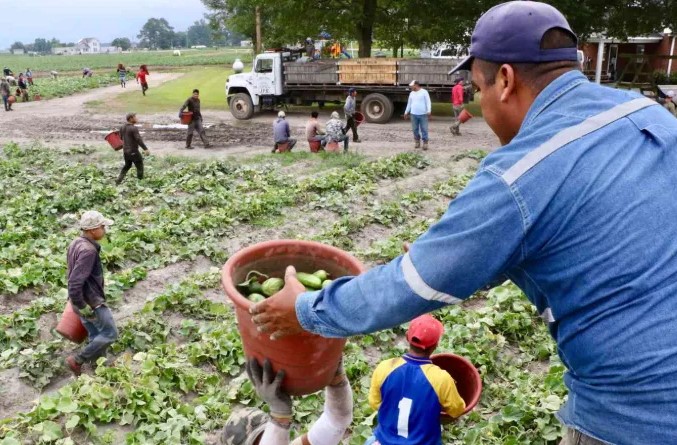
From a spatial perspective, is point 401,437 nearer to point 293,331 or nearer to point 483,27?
point 293,331

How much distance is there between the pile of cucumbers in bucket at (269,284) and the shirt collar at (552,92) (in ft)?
3.75

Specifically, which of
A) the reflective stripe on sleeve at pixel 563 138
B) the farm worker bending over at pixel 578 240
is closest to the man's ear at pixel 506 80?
the farm worker bending over at pixel 578 240

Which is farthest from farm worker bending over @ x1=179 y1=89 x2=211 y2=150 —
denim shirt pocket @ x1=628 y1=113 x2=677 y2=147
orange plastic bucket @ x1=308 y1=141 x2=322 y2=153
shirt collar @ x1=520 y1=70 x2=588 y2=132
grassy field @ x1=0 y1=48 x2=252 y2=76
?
grassy field @ x1=0 y1=48 x2=252 y2=76

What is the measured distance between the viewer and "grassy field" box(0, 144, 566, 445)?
481cm

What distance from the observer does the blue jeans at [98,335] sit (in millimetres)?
6113

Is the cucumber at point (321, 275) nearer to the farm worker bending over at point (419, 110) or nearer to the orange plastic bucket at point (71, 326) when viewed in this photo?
the orange plastic bucket at point (71, 326)

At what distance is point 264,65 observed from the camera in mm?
21719

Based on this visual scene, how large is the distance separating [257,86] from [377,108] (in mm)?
4407

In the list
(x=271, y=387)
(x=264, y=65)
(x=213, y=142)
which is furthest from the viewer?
(x=264, y=65)

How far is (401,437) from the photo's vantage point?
10.4ft

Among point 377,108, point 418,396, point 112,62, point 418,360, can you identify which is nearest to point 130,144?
point 377,108

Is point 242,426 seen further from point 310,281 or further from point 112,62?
point 112,62

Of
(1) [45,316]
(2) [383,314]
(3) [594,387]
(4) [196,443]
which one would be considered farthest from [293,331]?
(1) [45,316]

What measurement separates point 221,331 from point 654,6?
23797 millimetres
